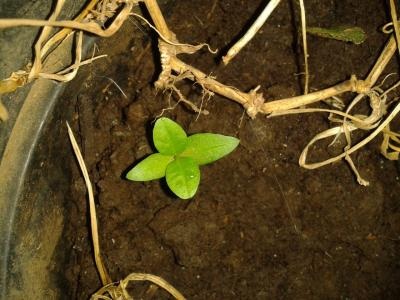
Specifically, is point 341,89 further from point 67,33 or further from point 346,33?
point 67,33

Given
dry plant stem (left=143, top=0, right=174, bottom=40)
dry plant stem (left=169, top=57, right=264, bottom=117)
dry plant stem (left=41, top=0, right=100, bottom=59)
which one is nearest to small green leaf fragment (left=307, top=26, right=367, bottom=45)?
dry plant stem (left=169, top=57, right=264, bottom=117)

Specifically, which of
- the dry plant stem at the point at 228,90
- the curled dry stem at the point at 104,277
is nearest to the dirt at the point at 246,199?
the curled dry stem at the point at 104,277

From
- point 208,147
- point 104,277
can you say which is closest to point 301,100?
point 208,147

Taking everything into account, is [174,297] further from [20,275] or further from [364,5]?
[364,5]

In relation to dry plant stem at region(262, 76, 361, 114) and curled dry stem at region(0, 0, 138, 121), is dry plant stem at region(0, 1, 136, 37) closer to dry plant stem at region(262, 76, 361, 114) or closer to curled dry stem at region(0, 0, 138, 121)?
curled dry stem at region(0, 0, 138, 121)

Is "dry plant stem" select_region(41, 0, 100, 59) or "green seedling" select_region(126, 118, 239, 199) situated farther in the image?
"green seedling" select_region(126, 118, 239, 199)

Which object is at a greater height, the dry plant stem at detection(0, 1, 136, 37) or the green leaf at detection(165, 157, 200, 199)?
the dry plant stem at detection(0, 1, 136, 37)
